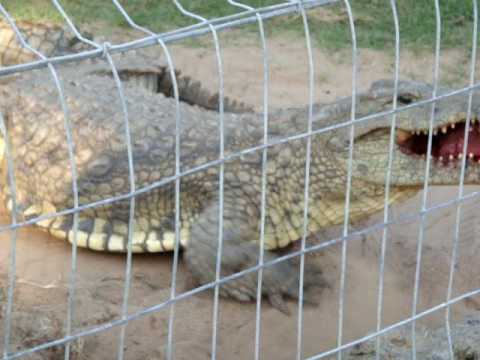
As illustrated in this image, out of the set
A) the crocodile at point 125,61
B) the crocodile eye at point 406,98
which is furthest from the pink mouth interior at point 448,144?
the crocodile at point 125,61

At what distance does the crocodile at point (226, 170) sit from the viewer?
15.8ft

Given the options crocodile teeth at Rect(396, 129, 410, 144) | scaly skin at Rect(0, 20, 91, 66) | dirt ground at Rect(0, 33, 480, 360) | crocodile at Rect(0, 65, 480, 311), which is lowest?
dirt ground at Rect(0, 33, 480, 360)

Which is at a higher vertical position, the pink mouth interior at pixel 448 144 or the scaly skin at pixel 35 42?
the scaly skin at pixel 35 42

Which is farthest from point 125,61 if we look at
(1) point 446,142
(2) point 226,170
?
(1) point 446,142

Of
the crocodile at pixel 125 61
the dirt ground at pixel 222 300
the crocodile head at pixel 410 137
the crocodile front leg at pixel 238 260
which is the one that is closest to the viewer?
the dirt ground at pixel 222 300

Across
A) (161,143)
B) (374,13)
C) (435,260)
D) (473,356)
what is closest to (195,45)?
(374,13)

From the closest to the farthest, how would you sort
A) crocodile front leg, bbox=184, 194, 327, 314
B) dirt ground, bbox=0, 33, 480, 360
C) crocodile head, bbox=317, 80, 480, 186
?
dirt ground, bbox=0, 33, 480, 360
crocodile head, bbox=317, 80, 480, 186
crocodile front leg, bbox=184, 194, 327, 314

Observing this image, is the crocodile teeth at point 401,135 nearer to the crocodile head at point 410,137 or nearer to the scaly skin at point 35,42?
the crocodile head at point 410,137

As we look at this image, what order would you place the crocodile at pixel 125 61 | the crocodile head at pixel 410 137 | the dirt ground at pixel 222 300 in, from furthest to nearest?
1. the crocodile at pixel 125 61
2. the crocodile head at pixel 410 137
3. the dirt ground at pixel 222 300

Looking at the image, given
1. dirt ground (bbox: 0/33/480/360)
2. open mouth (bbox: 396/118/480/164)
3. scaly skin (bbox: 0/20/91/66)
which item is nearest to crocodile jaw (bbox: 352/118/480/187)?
open mouth (bbox: 396/118/480/164)

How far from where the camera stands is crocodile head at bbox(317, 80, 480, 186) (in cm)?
468

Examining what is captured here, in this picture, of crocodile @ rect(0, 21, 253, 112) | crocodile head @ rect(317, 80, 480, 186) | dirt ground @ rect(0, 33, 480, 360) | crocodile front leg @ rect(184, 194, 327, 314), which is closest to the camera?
dirt ground @ rect(0, 33, 480, 360)

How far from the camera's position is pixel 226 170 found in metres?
5.05

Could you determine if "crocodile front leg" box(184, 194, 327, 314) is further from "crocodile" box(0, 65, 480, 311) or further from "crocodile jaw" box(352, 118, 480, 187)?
"crocodile jaw" box(352, 118, 480, 187)
